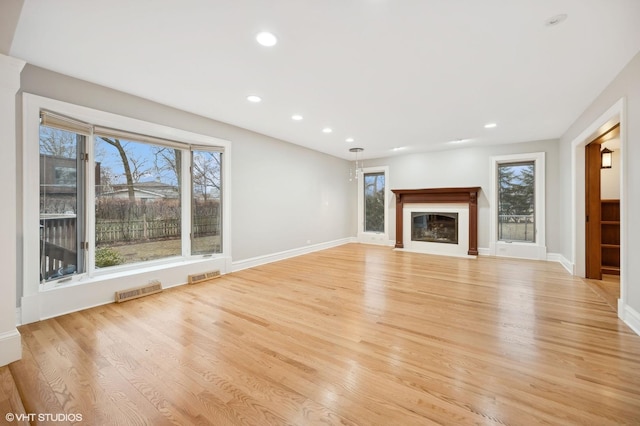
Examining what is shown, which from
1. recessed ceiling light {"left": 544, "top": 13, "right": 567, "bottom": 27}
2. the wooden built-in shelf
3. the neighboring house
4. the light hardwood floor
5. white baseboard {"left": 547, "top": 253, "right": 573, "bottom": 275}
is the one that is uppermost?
recessed ceiling light {"left": 544, "top": 13, "right": 567, "bottom": 27}

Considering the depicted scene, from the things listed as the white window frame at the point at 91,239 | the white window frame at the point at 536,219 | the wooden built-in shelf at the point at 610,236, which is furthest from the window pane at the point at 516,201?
the white window frame at the point at 91,239

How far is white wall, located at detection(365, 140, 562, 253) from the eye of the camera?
5.53 m

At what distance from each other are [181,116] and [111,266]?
7.60ft

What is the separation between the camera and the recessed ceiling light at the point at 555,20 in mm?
1925

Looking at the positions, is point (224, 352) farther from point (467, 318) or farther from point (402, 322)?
point (467, 318)

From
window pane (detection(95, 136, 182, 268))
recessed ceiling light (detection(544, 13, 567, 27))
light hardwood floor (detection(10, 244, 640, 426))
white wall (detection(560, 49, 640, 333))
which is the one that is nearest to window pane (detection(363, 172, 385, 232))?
light hardwood floor (detection(10, 244, 640, 426))

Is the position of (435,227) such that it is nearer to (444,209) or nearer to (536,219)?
(444,209)

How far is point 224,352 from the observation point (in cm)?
213

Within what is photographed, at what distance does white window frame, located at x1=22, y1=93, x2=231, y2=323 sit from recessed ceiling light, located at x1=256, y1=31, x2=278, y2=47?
224cm

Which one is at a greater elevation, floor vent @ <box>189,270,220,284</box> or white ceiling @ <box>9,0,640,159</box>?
white ceiling @ <box>9,0,640,159</box>

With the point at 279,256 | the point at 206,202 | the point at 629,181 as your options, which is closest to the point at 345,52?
the point at 629,181

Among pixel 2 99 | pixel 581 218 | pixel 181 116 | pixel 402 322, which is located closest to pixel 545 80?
pixel 581 218

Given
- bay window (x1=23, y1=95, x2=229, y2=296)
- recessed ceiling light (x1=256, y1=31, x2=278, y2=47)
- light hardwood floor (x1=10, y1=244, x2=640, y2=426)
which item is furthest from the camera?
bay window (x1=23, y1=95, x2=229, y2=296)

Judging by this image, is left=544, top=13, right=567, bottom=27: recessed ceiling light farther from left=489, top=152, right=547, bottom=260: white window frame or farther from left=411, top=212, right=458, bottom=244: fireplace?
left=411, top=212, right=458, bottom=244: fireplace
